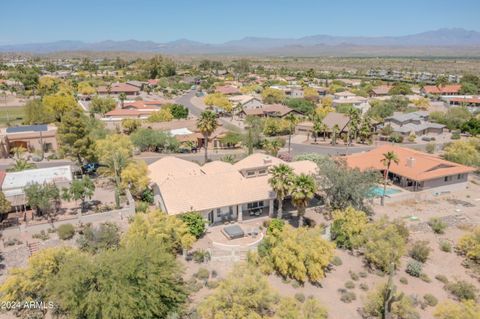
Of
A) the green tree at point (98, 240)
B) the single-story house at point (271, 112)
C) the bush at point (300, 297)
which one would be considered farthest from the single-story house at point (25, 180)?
the single-story house at point (271, 112)

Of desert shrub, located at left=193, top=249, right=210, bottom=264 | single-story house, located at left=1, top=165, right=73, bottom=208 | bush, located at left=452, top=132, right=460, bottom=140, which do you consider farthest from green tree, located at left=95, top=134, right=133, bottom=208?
bush, located at left=452, top=132, right=460, bottom=140

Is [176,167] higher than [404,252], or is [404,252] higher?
[176,167]

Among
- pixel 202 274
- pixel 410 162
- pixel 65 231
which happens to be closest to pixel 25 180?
pixel 65 231

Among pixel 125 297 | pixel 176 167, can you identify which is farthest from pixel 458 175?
pixel 125 297

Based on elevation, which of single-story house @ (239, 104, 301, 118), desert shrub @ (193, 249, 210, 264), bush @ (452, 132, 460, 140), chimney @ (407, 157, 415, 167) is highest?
single-story house @ (239, 104, 301, 118)

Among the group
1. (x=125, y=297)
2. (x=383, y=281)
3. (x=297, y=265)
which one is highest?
(x=125, y=297)

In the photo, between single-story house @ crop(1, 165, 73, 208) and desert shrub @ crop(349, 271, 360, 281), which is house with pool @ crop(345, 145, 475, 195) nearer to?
desert shrub @ crop(349, 271, 360, 281)

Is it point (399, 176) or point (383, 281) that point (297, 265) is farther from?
point (399, 176)
